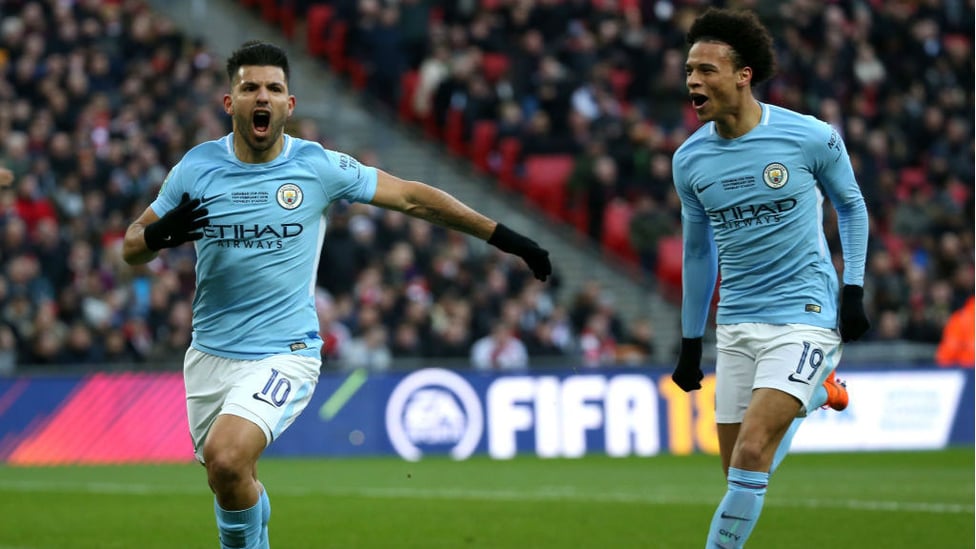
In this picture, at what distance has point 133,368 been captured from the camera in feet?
60.2

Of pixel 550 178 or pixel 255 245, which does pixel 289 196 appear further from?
pixel 550 178

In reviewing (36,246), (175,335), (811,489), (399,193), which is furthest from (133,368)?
(399,193)

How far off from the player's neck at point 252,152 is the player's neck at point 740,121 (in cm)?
206

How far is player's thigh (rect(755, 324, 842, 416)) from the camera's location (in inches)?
301

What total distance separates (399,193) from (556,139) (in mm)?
17412

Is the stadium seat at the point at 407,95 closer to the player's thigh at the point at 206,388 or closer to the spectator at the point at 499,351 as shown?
the spectator at the point at 499,351

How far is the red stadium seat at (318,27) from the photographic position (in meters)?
27.2

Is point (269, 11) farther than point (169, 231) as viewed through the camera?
Yes

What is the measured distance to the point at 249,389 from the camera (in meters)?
7.41

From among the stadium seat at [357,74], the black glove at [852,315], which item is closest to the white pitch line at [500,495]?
the black glove at [852,315]

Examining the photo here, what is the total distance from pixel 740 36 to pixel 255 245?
2.45 meters

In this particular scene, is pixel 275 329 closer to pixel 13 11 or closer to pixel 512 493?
pixel 512 493

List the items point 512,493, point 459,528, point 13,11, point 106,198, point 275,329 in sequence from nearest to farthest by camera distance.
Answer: point 275,329, point 459,528, point 512,493, point 106,198, point 13,11

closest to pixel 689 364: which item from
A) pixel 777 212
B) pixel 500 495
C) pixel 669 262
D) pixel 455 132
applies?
pixel 777 212
